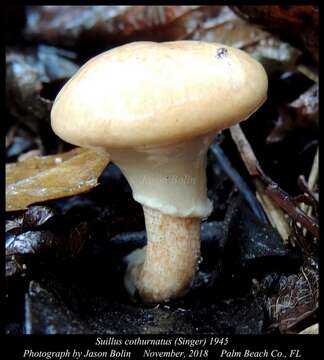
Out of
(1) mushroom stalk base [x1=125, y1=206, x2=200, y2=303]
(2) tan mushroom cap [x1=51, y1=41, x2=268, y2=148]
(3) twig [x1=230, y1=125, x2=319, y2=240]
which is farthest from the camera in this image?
(3) twig [x1=230, y1=125, x2=319, y2=240]

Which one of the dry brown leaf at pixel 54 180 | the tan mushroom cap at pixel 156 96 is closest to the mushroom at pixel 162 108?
the tan mushroom cap at pixel 156 96

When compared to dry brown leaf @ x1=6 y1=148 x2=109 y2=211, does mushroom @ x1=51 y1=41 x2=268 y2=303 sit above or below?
above

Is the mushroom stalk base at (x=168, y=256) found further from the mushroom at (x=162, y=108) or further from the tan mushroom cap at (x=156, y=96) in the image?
the tan mushroom cap at (x=156, y=96)

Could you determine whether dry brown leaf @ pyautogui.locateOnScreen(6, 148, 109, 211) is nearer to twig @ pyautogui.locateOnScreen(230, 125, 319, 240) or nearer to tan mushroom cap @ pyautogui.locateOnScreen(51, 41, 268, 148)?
tan mushroom cap @ pyautogui.locateOnScreen(51, 41, 268, 148)

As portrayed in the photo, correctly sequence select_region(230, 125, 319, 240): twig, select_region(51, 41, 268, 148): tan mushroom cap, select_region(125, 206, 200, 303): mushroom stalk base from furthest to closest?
select_region(230, 125, 319, 240): twig → select_region(125, 206, 200, 303): mushroom stalk base → select_region(51, 41, 268, 148): tan mushroom cap

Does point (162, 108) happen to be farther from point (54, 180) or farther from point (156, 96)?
point (54, 180)

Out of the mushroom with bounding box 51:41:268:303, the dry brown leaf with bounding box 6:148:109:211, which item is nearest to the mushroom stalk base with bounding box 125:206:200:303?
the mushroom with bounding box 51:41:268:303

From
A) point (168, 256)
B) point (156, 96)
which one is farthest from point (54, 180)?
point (156, 96)
